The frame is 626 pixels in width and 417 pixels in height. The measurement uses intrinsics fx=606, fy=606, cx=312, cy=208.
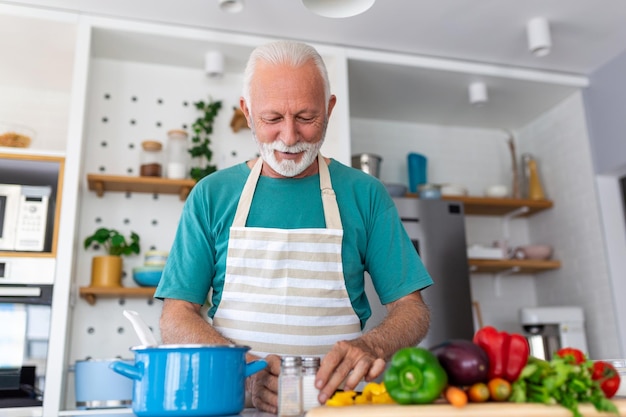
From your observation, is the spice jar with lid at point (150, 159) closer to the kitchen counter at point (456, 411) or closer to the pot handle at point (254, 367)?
the pot handle at point (254, 367)

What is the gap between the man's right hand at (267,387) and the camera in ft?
3.63

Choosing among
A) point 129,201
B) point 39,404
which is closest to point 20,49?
point 129,201

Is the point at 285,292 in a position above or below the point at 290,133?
below

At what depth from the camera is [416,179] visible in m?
4.05

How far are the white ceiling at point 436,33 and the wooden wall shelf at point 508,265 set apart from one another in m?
1.09

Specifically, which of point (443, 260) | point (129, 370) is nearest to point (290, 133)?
point (129, 370)

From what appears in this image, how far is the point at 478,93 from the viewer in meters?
3.85

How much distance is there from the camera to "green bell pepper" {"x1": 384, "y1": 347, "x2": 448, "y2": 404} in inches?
31.5

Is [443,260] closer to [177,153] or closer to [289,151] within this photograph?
[177,153]

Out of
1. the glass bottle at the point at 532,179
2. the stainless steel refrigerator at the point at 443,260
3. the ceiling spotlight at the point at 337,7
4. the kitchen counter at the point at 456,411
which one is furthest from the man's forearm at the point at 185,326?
the glass bottle at the point at 532,179

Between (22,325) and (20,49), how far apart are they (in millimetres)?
1557

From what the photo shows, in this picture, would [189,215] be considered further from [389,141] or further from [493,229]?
[493,229]

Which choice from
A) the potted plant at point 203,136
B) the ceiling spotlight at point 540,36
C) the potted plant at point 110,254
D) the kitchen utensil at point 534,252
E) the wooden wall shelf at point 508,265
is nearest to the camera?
the potted plant at point 110,254

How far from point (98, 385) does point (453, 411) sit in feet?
7.26
